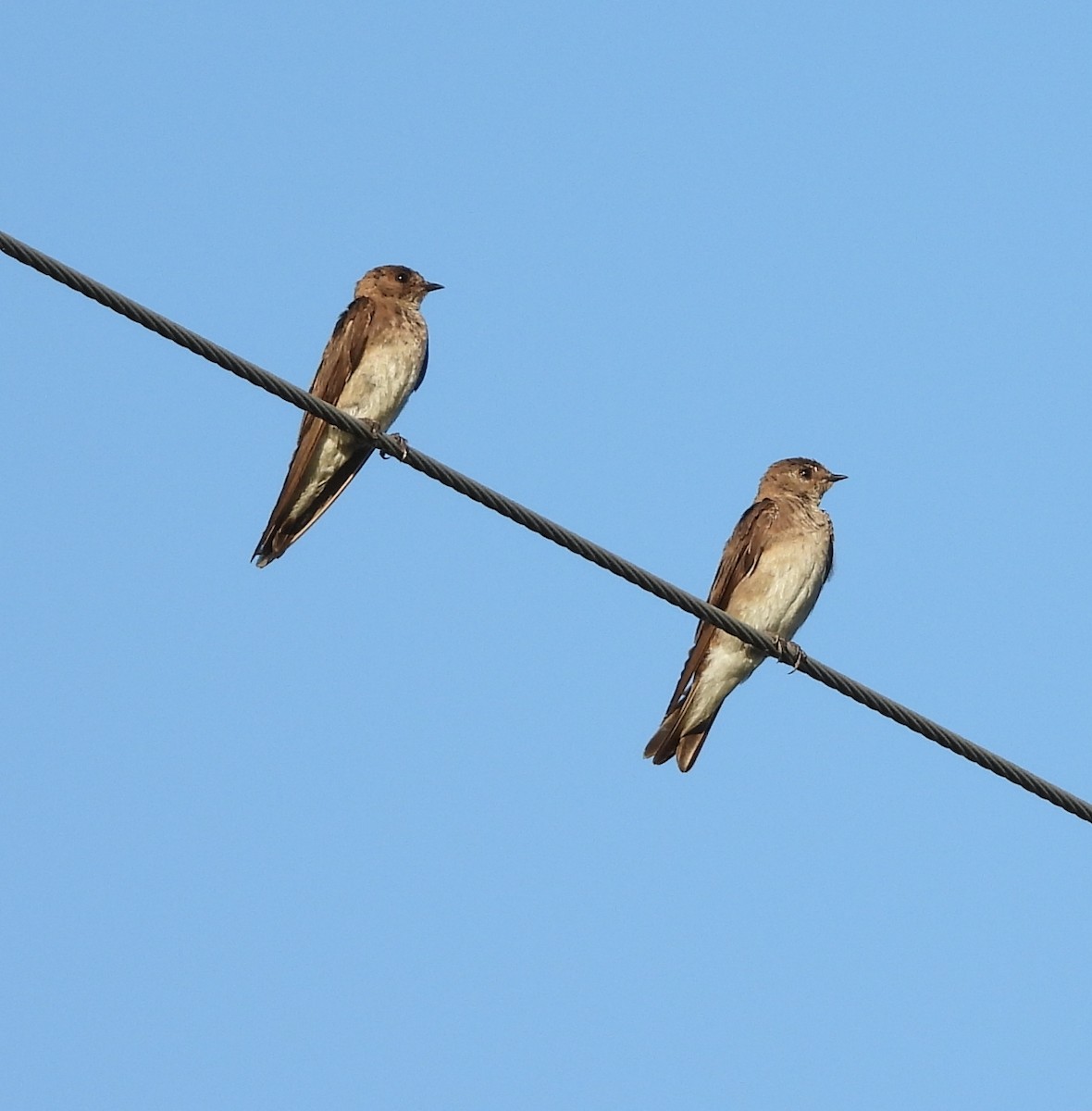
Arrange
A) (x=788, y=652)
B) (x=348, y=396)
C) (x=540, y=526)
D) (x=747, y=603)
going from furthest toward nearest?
1. (x=348, y=396)
2. (x=747, y=603)
3. (x=788, y=652)
4. (x=540, y=526)

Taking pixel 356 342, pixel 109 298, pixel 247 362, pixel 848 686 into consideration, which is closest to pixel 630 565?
pixel 848 686

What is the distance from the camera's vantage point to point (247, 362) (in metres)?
6.84

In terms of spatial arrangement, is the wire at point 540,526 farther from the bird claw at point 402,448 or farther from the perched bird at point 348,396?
the perched bird at point 348,396

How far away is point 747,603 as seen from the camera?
11.0m

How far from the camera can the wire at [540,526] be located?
6.59 m

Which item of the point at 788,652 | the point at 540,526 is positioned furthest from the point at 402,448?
the point at 788,652

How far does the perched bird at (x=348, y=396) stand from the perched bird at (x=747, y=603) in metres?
2.05

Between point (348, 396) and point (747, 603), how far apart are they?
2.45m

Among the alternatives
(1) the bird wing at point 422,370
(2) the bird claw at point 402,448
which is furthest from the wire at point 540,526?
(1) the bird wing at point 422,370

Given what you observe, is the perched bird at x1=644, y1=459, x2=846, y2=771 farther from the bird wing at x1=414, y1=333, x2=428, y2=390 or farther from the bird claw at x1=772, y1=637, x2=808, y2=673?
the bird wing at x1=414, y1=333, x2=428, y2=390

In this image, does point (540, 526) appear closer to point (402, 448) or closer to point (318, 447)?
point (402, 448)

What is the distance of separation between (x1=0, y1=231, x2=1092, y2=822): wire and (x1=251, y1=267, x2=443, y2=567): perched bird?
307cm

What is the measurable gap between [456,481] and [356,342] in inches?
168

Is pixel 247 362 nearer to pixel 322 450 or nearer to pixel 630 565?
pixel 630 565
